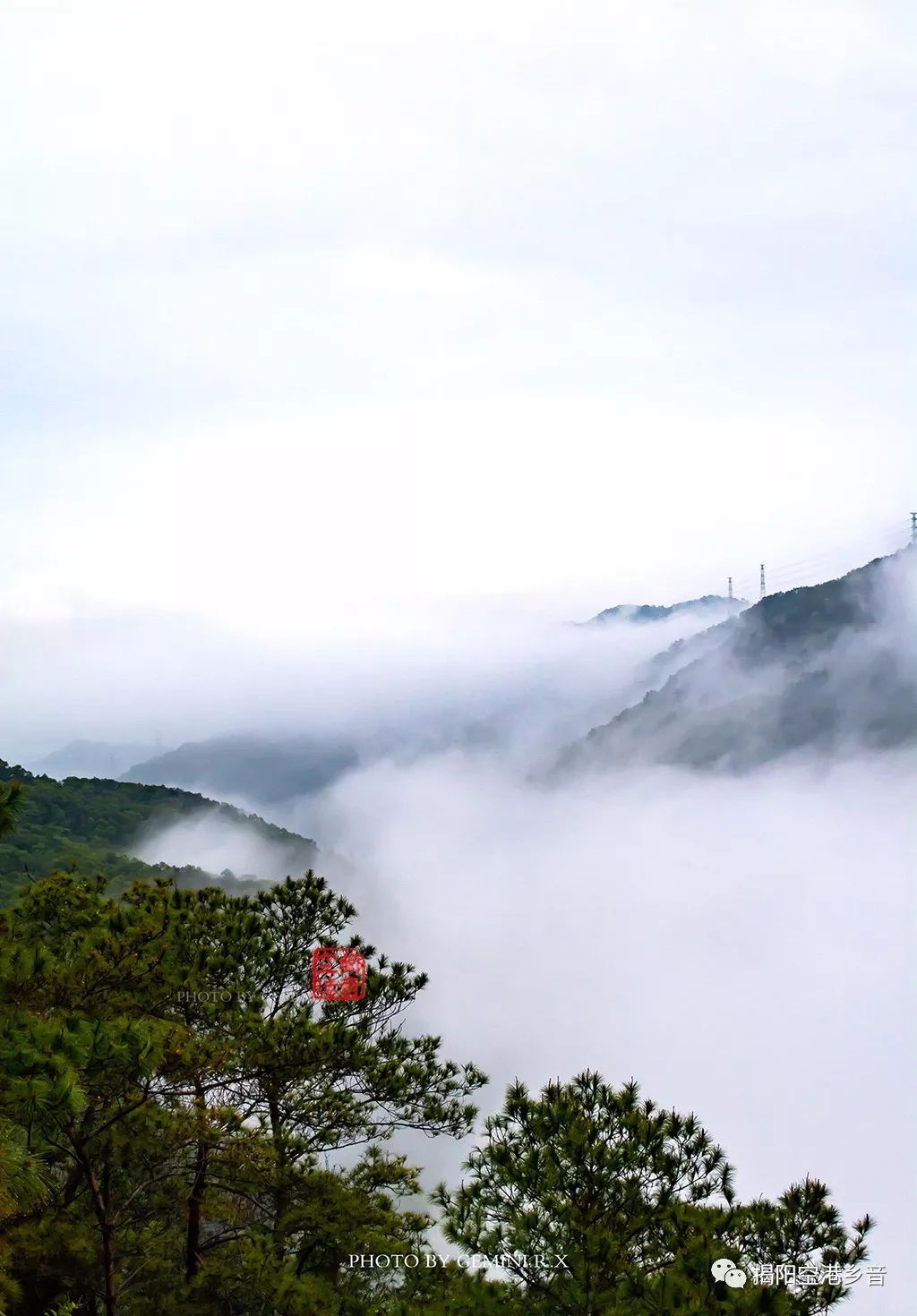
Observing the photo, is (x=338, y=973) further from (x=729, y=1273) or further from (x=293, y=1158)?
(x=729, y=1273)

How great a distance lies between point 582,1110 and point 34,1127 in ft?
17.3

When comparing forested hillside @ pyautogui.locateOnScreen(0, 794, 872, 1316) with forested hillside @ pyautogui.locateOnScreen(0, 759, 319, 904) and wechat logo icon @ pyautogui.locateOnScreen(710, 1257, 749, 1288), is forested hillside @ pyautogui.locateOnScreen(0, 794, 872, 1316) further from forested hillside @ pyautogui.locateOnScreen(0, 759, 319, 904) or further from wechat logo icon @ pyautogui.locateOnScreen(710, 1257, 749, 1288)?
forested hillside @ pyautogui.locateOnScreen(0, 759, 319, 904)

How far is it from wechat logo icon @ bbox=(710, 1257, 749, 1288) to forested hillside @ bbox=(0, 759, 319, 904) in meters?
48.6

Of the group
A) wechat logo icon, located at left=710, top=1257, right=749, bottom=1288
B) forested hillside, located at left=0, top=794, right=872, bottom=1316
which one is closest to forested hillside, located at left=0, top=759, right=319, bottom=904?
forested hillside, located at left=0, top=794, right=872, bottom=1316

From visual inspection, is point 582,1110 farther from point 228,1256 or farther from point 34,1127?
point 228,1256

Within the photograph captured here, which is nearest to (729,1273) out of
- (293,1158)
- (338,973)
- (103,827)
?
(293,1158)

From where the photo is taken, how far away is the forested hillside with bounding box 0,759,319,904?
62.1 metres

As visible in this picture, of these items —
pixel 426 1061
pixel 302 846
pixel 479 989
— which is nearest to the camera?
pixel 426 1061

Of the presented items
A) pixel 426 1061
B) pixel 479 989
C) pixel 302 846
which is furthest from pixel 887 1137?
pixel 426 1061

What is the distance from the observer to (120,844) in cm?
8881

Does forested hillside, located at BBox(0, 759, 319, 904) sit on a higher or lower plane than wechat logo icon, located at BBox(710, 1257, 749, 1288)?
higher

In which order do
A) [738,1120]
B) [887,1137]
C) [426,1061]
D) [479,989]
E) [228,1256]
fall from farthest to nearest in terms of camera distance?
1. [479,989]
2. [738,1120]
3. [887,1137]
4. [426,1061]
5. [228,1256]

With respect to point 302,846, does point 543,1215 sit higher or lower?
lower

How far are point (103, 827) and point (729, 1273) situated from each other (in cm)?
8554
